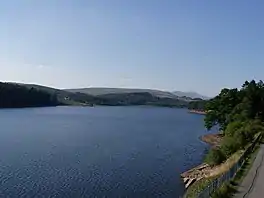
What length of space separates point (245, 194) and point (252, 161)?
40.6ft

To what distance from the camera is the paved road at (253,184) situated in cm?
2270

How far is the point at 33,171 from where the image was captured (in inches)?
1889

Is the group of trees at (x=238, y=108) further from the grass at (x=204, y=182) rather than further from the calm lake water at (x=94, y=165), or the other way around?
the grass at (x=204, y=182)

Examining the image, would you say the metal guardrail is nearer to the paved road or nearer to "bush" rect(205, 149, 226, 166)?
the paved road

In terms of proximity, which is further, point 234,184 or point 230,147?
point 230,147

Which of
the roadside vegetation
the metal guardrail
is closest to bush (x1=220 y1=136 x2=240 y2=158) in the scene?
the roadside vegetation

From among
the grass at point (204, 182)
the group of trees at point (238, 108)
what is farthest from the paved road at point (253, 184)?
the group of trees at point (238, 108)

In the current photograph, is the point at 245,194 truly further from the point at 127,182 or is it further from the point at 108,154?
the point at 108,154

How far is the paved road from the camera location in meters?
22.7

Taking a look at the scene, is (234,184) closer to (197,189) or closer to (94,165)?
(197,189)

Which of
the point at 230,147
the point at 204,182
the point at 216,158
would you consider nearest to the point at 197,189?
the point at 204,182

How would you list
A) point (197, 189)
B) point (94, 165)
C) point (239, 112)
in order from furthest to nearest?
point (239, 112), point (94, 165), point (197, 189)

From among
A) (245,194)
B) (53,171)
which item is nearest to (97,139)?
(53,171)

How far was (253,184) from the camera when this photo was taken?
83.1 feet
